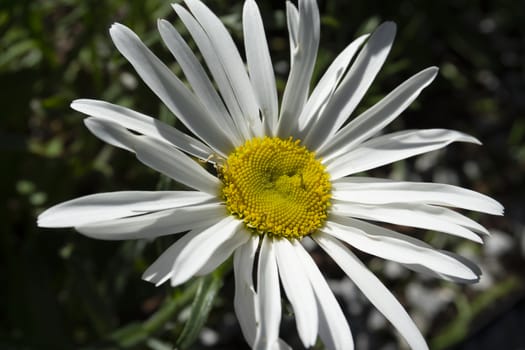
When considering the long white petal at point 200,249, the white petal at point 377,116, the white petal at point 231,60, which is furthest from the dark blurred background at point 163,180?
the white petal at point 377,116

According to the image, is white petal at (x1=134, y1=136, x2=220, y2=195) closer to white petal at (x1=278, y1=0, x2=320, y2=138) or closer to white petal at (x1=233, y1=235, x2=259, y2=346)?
white petal at (x1=233, y1=235, x2=259, y2=346)

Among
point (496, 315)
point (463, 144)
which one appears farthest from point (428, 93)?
point (496, 315)

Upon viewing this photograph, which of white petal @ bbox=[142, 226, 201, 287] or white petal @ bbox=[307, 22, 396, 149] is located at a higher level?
white petal @ bbox=[307, 22, 396, 149]

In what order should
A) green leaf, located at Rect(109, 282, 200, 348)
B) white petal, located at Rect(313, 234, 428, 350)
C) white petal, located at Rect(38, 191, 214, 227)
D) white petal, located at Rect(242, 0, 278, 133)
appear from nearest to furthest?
white petal, located at Rect(38, 191, 214, 227)
white petal, located at Rect(313, 234, 428, 350)
white petal, located at Rect(242, 0, 278, 133)
green leaf, located at Rect(109, 282, 200, 348)

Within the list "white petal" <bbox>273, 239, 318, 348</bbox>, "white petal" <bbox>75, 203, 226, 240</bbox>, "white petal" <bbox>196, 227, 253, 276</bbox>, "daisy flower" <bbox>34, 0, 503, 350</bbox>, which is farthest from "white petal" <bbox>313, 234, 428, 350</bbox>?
"white petal" <bbox>75, 203, 226, 240</bbox>

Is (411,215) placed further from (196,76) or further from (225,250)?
(196,76)

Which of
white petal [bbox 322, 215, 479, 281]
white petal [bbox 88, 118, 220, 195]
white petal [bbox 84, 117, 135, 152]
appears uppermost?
white petal [bbox 322, 215, 479, 281]

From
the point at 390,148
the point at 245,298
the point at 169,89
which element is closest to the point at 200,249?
the point at 245,298
